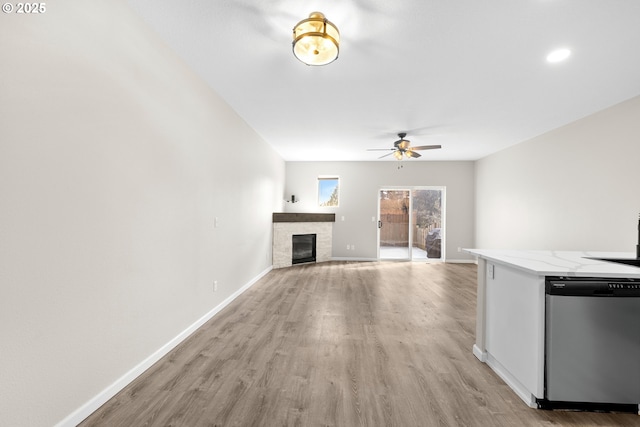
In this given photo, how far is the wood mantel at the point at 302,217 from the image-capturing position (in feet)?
19.1

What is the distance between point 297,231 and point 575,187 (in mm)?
5096

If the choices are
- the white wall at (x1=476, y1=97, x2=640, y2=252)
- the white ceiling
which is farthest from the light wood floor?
the white ceiling

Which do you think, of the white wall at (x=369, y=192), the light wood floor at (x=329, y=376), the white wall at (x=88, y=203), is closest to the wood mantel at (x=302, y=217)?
the white wall at (x=369, y=192)

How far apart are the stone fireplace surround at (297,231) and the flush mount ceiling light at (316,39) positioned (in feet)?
13.7

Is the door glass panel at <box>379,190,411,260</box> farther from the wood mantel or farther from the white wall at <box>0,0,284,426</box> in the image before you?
the white wall at <box>0,0,284,426</box>

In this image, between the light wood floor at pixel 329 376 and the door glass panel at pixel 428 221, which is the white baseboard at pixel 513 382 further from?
the door glass panel at pixel 428 221

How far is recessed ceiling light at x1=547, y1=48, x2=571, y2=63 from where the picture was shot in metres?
2.24

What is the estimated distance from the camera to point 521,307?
1.73 m

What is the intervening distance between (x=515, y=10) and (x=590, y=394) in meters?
2.58

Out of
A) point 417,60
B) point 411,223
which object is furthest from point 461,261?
point 417,60

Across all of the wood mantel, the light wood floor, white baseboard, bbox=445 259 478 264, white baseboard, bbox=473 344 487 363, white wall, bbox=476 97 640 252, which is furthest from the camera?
white baseboard, bbox=445 259 478 264

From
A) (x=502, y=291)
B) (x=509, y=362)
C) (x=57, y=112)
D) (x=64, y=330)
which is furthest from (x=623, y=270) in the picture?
(x=57, y=112)

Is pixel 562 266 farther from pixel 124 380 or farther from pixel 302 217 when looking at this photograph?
pixel 302 217

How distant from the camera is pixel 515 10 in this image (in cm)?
180
